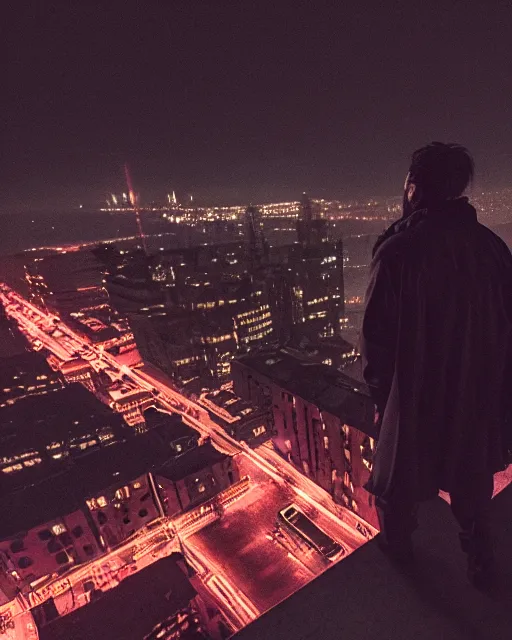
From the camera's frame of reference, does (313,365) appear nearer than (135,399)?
Yes

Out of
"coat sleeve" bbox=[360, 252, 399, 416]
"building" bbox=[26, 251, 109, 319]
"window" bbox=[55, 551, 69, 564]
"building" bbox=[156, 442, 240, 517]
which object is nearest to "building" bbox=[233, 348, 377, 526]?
"building" bbox=[156, 442, 240, 517]

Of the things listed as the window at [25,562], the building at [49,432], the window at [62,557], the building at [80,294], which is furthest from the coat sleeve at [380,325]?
the building at [80,294]

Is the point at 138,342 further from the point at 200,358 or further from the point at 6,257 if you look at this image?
the point at 6,257

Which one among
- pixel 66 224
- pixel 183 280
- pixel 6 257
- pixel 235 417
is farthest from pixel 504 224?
pixel 66 224

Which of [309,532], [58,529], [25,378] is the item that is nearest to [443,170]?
[309,532]

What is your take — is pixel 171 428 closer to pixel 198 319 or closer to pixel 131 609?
pixel 131 609

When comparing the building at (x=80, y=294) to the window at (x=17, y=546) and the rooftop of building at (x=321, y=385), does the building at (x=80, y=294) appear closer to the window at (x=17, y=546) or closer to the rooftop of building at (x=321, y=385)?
the rooftop of building at (x=321, y=385)

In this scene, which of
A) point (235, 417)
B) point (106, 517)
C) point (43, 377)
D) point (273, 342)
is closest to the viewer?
point (106, 517)

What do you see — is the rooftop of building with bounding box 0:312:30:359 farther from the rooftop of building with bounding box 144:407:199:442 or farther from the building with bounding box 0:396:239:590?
the rooftop of building with bounding box 144:407:199:442
